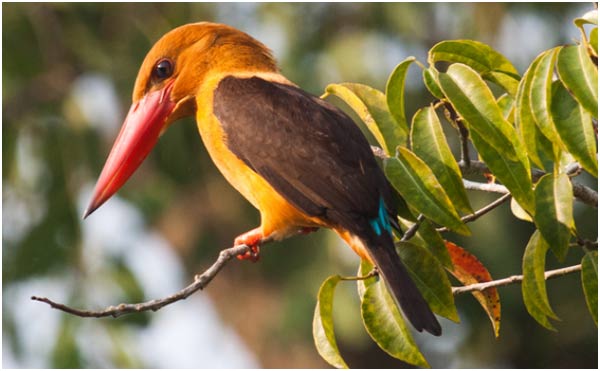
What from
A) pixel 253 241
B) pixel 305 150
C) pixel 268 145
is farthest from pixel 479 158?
pixel 253 241

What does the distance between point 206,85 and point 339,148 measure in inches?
31.2

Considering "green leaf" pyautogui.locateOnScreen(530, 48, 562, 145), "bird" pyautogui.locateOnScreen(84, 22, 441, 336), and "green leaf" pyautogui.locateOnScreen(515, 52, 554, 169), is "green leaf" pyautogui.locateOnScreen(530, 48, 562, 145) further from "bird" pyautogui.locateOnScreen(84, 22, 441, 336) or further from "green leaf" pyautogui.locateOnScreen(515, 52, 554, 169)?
"bird" pyautogui.locateOnScreen(84, 22, 441, 336)

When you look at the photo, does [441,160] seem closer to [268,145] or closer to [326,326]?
[326,326]

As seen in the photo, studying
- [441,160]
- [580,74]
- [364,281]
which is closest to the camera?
[580,74]

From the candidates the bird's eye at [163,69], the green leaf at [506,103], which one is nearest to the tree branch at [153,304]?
the green leaf at [506,103]

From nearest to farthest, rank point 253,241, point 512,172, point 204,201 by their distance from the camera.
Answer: point 512,172, point 253,241, point 204,201

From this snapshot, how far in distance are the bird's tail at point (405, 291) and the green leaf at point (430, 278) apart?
2 centimetres

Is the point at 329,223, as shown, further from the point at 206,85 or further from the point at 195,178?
the point at 195,178

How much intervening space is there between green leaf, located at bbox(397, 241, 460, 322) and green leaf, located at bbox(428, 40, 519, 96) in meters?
0.45

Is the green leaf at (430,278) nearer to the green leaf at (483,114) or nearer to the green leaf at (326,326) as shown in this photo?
the green leaf at (326,326)

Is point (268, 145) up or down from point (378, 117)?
down

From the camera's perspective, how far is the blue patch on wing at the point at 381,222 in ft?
9.82

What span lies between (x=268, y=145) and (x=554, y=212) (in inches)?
43.4

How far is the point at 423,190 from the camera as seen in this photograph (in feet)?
8.55
